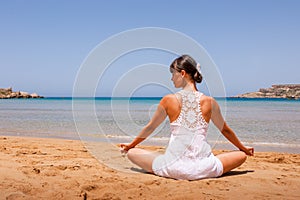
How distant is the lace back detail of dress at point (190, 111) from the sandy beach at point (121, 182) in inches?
29.2

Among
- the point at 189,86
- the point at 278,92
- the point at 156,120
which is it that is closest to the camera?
the point at 189,86

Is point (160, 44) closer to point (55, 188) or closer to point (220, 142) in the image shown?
point (55, 188)

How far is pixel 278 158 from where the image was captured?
6.21 m

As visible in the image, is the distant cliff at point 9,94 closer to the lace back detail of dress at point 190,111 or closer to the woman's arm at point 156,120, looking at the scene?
the woman's arm at point 156,120

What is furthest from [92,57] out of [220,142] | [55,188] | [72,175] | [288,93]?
[288,93]

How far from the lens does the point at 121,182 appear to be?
383cm

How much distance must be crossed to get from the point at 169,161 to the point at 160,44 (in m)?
2.31

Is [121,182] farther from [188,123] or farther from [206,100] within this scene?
[206,100]

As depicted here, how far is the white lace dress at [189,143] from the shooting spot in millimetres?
3893

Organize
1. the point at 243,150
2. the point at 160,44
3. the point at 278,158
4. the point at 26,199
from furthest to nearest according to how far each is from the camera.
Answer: the point at 278,158, the point at 160,44, the point at 243,150, the point at 26,199

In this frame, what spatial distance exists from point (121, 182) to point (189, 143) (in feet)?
3.26

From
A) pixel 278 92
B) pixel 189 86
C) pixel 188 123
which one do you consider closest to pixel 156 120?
pixel 188 123

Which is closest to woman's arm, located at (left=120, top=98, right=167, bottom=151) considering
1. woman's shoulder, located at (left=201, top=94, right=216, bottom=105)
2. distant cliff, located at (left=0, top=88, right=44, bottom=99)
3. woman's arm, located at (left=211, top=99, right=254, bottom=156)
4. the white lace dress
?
the white lace dress

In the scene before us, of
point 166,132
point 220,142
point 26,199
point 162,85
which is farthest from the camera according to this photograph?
point 166,132
